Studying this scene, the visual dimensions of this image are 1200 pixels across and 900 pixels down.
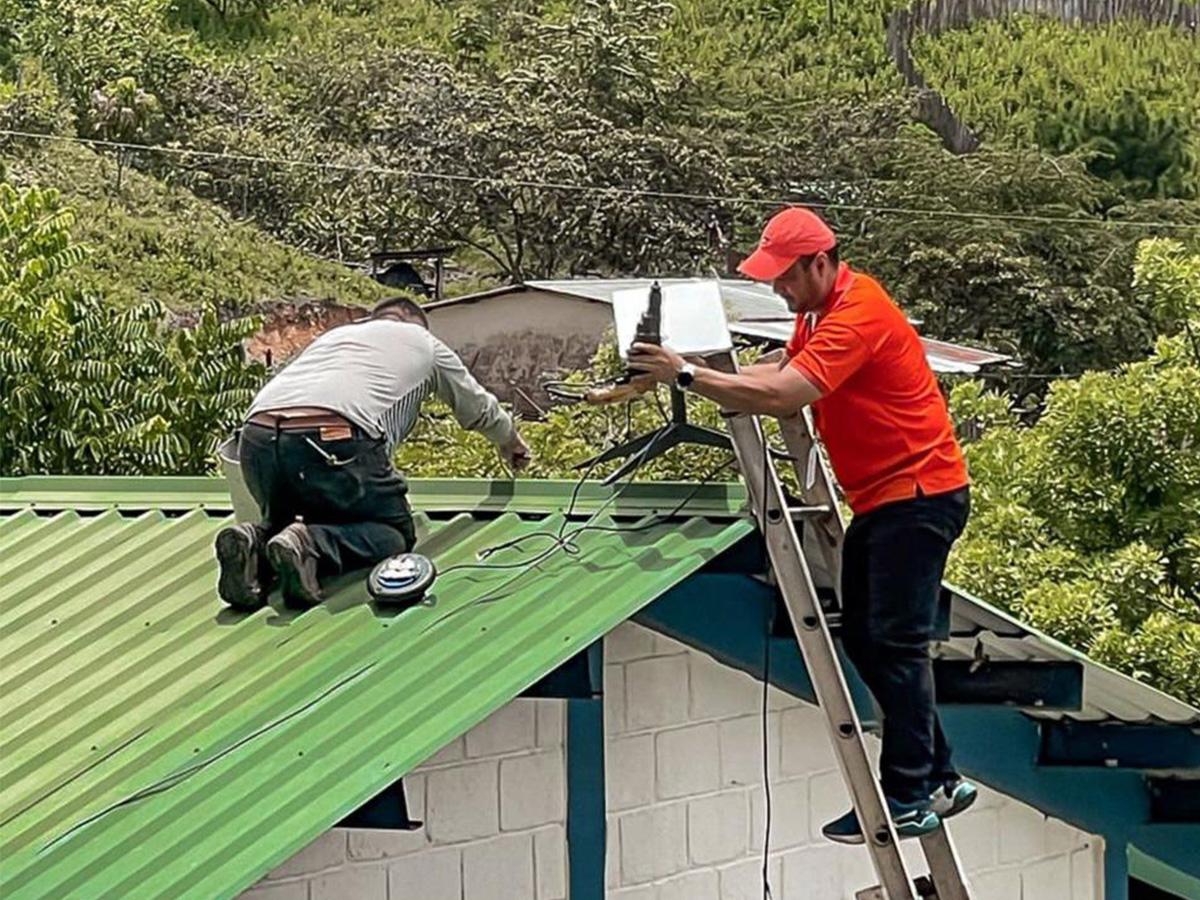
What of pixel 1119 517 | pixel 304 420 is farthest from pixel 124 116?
pixel 304 420

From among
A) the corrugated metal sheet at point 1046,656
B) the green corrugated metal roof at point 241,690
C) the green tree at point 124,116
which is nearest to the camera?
the green corrugated metal roof at point 241,690

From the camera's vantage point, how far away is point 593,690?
5.47m

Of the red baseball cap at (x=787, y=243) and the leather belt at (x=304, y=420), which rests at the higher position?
the red baseball cap at (x=787, y=243)

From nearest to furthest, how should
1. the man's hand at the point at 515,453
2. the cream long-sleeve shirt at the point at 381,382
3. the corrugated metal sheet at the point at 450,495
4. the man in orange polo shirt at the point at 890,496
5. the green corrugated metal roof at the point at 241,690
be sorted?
the green corrugated metal roof at the point at 241,690 → the man in orange polo shirt at the point at 890,496 → the corrugated metal sheet at the point at 450,495 → the cream long-sleeve shirt at the point at 381,382 → the man's hand at the point at 515,453

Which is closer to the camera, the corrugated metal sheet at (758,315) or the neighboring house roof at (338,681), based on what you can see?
the neighboring house roof at (338,681)

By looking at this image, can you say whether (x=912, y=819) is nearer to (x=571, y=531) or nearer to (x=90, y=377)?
(x=571, y=531)

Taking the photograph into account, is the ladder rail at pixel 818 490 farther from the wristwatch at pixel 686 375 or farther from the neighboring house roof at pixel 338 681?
the wristwatch at pixel 686 375

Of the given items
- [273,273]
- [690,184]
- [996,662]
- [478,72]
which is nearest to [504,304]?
[273,273]

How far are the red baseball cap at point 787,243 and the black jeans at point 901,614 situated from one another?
0.67m

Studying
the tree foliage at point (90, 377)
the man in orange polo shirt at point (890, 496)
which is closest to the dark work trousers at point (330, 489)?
the man in orange polo shirt at point (890, 496)

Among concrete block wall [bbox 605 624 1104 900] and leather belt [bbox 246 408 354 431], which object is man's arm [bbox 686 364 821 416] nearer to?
concrete block wall [bbox 605 624 1104 900]

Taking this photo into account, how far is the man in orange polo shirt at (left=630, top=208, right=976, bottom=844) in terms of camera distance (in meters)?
4.95

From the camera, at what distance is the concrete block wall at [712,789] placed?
581cm

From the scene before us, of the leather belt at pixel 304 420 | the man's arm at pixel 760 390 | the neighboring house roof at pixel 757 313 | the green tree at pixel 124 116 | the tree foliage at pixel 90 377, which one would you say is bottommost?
the green tree at pixel 124 116
